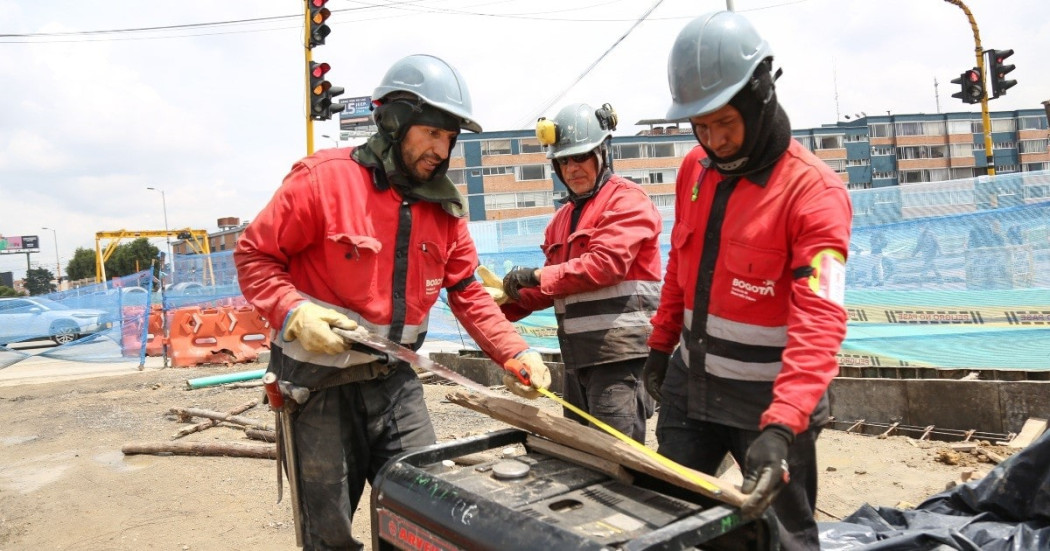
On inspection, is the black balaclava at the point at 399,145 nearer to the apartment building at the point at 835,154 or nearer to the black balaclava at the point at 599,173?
the black balaclava at the point at 599,173

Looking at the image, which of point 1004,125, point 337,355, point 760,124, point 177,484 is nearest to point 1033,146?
point 1004,125

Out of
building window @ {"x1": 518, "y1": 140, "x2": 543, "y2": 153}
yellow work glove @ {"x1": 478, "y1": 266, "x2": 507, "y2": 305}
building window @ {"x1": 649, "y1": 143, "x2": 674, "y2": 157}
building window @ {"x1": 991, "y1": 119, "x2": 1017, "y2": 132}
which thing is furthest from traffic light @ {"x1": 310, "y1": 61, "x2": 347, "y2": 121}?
building window @ {"x1": 991, "y1": 119, "x2": 1017, "y2": 132}

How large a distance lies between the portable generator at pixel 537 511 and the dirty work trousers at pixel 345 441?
0.56 metres

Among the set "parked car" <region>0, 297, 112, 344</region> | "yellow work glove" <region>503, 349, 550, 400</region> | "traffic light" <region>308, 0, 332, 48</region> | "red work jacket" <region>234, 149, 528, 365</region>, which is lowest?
"parked car" <region>0, 297, 112, 344</region>

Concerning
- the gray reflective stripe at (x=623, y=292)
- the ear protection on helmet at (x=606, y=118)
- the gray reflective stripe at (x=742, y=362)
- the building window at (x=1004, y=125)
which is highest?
the building window at (x=1004, y=125)

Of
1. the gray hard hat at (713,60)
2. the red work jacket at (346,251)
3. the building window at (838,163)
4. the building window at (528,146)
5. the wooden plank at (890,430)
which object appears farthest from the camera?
the building window at (838,163)

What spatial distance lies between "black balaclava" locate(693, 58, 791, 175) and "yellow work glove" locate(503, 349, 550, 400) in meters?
1.01

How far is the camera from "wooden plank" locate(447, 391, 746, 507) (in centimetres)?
182

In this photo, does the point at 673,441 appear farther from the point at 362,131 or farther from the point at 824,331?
the point at 362,131

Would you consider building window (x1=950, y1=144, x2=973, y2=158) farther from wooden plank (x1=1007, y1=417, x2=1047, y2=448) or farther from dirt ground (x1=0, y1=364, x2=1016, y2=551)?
wooden plank (x1=1007, y1=417, x2=1047, y2=448)

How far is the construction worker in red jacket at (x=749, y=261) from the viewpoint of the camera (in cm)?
210

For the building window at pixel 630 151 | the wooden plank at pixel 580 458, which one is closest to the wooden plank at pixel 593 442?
the wooden plank at pixel 580 458

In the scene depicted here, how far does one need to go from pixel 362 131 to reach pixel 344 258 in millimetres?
31953

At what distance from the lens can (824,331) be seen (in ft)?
6.55
